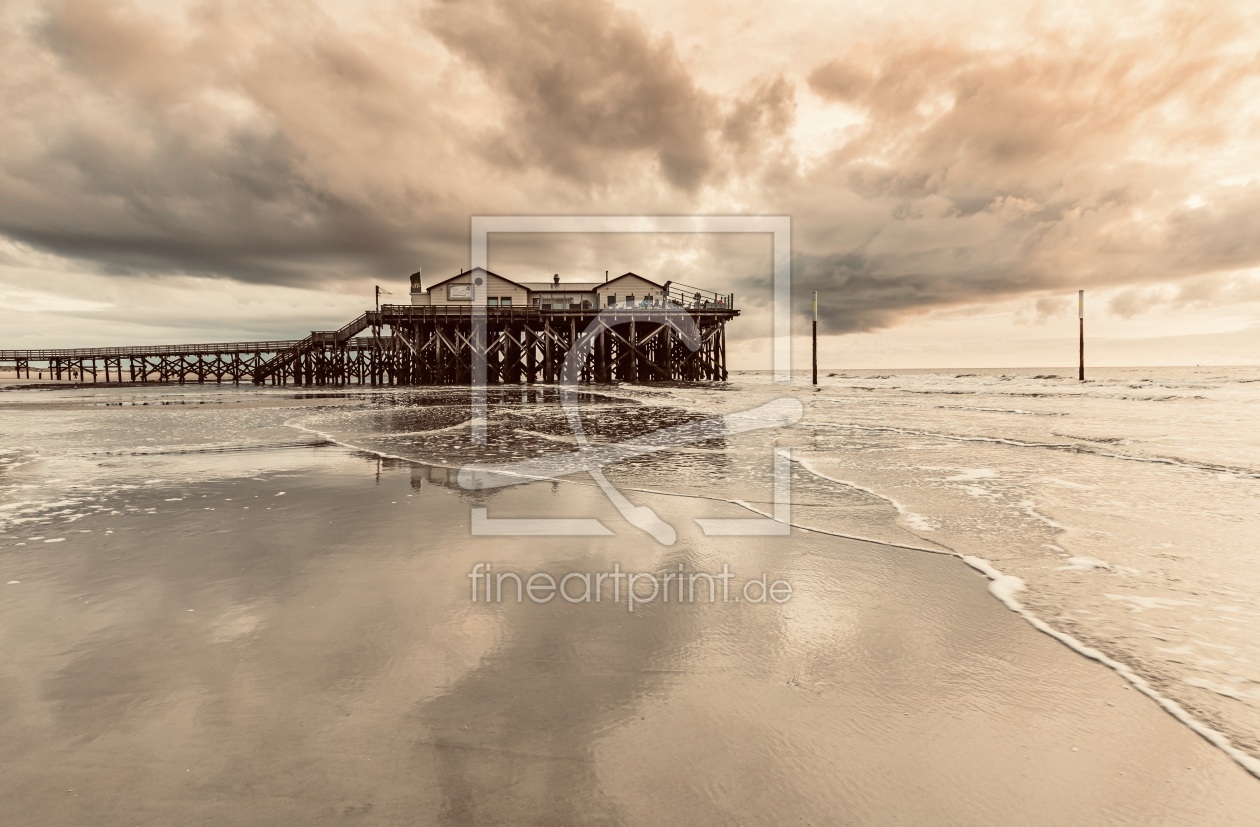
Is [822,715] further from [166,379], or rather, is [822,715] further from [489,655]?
[166,379]

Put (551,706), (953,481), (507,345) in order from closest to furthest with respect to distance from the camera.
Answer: (551,706) → (953,481) → (507,345)

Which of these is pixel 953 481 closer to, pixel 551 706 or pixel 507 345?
pixel 551 706

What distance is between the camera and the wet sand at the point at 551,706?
2.06 m

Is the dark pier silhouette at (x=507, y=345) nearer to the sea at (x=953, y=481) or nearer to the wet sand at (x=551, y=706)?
the sea at (x=953, y=481)

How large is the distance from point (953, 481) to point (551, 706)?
7.20 metres

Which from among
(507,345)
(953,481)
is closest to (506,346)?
(507,345)

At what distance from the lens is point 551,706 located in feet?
8.76

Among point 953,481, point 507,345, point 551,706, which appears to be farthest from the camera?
point 507,345

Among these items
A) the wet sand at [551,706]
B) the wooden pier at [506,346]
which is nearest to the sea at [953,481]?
the wet sand at [551,706]

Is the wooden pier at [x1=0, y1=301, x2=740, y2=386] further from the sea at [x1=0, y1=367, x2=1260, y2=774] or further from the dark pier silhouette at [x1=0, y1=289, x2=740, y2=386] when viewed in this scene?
the sea at [x1=0, y1=367, x2=1260, y2=774]

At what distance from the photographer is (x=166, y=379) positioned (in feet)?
203

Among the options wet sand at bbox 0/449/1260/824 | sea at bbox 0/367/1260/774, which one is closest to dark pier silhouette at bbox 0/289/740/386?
sea at bbox 0/367/1260/774

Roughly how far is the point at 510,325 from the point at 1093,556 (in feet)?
146

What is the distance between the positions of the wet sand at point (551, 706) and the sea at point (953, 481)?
51 centimetres
